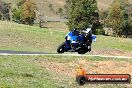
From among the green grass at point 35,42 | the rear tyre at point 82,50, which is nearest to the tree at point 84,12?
the rear tyre at point 82,50

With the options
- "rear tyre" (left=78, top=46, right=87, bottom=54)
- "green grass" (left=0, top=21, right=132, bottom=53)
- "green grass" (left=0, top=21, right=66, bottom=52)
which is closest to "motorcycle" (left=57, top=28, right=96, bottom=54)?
"rear tyre" (left=78, top=46, right=87, bottom=54)

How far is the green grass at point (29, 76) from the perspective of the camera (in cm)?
2455

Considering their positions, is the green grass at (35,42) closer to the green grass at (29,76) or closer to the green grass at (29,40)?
the green grass at (29,40)

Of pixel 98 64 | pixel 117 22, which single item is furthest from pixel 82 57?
pixel 117 22

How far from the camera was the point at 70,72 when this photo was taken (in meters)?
33.6

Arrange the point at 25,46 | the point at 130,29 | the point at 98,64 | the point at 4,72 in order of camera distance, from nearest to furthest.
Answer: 1. the point at 4,72
2. the point at 98,64
3. the point at 25,46
4. the point at 130,29

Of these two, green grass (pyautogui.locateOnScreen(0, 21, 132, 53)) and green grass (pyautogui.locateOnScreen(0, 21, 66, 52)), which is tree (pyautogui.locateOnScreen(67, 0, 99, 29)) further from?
green grass (pyautogui.locateOnScreen(0, 21, 66, 52))

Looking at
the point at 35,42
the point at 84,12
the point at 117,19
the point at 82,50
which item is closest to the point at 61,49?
the point at 82,50

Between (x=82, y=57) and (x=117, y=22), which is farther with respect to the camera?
(x=117, y=22)

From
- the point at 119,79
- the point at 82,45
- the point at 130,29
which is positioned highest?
the point at 82,45

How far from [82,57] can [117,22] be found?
7388 centimetres

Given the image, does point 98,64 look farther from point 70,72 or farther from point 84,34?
point 84,34

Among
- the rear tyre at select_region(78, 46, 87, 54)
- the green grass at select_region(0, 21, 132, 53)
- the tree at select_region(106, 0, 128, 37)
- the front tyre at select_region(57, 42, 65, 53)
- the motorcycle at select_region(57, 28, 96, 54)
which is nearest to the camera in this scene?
the motorcycle at select_region(57, 28, 96, 54)

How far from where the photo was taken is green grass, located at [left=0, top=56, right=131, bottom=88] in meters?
24.5
